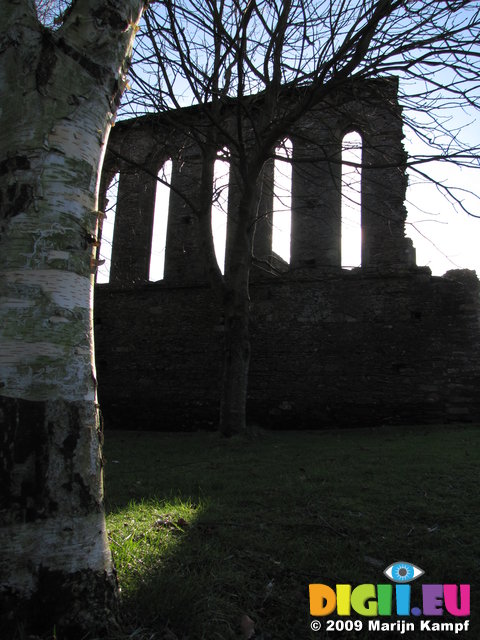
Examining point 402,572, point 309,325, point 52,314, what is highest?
point 309,325

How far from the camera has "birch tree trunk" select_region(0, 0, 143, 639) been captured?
59.7 inches

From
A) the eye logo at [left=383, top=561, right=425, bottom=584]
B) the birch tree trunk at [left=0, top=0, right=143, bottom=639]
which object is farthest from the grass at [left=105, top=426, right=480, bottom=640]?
the birch tree trunk at [left=0, top=0, right=143, bottom=639]

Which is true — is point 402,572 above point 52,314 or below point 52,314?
below

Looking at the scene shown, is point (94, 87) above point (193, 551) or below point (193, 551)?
above

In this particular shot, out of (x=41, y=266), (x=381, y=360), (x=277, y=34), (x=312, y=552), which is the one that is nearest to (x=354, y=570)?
(x=312, y=552)

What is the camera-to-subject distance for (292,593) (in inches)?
82.0

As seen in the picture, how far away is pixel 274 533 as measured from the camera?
282 cm

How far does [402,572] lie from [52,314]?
2179 millimetres

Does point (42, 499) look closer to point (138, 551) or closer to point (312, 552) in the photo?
point (138, 551)

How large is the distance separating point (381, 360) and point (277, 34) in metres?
6.80

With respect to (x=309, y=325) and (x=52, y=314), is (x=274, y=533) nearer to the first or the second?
(x=52, y=314)

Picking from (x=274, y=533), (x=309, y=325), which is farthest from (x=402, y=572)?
(x=309, y=325)

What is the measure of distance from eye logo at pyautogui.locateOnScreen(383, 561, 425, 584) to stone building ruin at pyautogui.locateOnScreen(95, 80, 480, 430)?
7.61 metres

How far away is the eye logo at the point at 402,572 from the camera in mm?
2283
